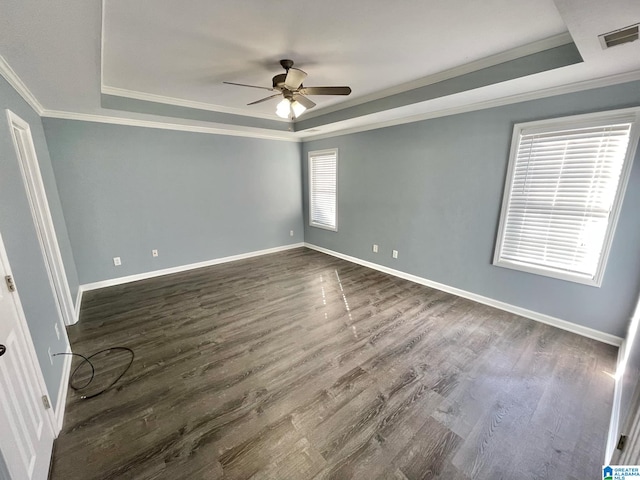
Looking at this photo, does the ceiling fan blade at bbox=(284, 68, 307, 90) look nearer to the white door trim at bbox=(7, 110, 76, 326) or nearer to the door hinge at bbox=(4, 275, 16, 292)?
the white door trim at bbox=(7, 110, 76, 326)

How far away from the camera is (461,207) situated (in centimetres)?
326

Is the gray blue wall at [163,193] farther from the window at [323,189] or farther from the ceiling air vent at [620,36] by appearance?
the ceiling air vent at [620,36]

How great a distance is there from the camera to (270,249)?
5477 millimetres

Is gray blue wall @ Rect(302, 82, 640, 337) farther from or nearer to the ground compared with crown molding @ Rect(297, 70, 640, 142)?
nearer to the ground

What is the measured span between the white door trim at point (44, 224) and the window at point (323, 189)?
12.9ft

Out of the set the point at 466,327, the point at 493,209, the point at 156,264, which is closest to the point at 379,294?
the point at 466,327

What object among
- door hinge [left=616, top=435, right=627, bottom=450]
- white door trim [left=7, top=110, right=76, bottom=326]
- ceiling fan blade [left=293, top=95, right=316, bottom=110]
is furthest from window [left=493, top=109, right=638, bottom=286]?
white door trim [left=7, top=110, right=76, bottom=326]

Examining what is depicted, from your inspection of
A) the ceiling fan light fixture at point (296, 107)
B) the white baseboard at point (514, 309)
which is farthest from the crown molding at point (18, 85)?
the white baseboard at point (514, 309)

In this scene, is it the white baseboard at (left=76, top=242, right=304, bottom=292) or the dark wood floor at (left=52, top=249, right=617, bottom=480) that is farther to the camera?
the white baseboard at (left=76, top=242, right=304, bottom=292)

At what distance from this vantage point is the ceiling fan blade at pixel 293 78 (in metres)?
2.22

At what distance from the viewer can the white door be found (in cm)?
105

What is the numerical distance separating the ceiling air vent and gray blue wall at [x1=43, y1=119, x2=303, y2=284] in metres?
4.47

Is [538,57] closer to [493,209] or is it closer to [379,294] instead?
[493,209]

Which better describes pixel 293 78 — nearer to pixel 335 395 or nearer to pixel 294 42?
pixel 294 42
